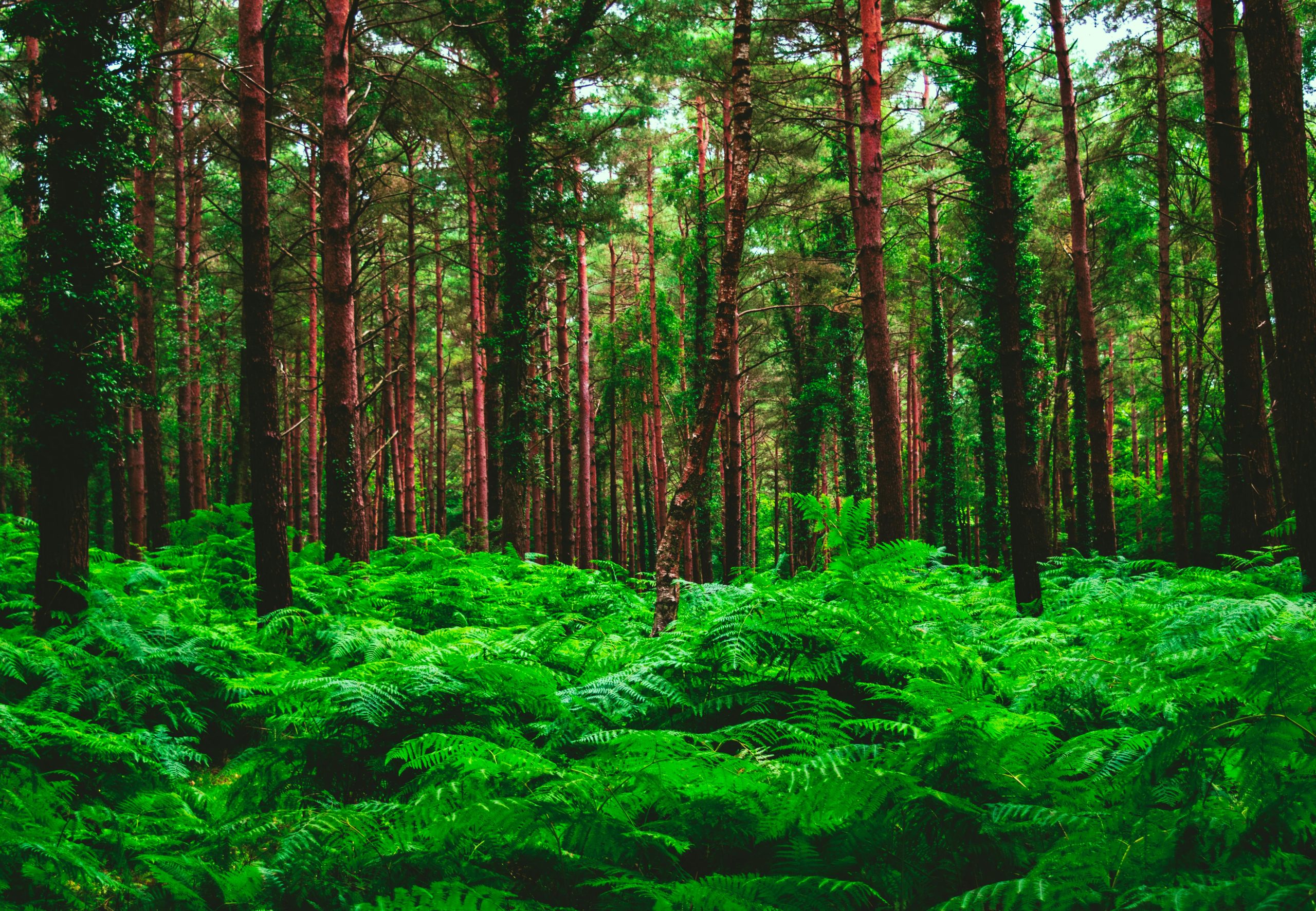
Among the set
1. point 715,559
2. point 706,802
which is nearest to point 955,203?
point 706,802

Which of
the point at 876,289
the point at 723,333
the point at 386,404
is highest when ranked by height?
the point at 386,404

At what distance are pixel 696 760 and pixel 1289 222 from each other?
6.16 metres

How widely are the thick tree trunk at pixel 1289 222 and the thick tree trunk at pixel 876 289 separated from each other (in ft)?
14.6

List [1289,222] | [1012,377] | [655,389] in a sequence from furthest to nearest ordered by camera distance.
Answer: [655,389] < [1012,377] < [1289,222]

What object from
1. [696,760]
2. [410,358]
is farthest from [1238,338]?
[410,358]

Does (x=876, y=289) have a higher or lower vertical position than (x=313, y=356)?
lower

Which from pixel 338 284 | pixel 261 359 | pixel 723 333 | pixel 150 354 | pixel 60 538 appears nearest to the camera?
pixel 723 333

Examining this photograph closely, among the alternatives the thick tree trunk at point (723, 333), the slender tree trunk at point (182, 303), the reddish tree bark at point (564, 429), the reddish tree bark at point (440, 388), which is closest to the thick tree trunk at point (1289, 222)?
the thick tree trunk at point (723, 333)

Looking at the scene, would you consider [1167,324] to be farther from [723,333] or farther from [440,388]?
[440,388]

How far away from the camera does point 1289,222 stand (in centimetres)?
550

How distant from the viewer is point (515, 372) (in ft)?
44.6

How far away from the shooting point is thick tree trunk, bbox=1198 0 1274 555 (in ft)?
29.7

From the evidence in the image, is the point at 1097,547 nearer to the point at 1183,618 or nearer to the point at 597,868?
the point at 1183,618

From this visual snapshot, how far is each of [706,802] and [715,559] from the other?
4734 cm
